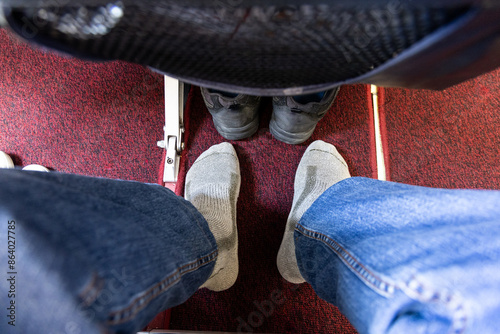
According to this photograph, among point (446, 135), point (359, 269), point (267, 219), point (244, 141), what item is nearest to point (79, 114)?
point (244, 141)

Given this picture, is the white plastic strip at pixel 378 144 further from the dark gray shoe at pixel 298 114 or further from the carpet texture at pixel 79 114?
the carpet texture at pixel 79 114

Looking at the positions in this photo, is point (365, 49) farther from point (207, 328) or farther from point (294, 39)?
point (207, 328)

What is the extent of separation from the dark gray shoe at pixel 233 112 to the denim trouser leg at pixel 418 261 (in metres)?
0.39

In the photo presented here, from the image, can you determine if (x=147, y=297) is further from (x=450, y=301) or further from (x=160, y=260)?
(x=450, y=301)

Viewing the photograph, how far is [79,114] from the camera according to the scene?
919 millimetres

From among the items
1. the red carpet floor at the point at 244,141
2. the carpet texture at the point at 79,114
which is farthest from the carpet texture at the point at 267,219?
the carpet texture at the point at 79,114

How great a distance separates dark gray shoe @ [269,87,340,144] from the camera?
0.66 m

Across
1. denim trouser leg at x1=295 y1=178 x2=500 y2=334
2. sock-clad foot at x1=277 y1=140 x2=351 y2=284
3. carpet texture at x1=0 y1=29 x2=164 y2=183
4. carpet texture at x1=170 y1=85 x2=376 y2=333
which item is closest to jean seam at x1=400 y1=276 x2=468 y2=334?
denim trouser leg at x1=295 y1=178 x2=500 y2=334

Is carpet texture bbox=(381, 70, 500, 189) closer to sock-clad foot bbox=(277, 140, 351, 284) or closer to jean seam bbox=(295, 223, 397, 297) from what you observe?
sock-clad foot bbox=(277, 140, 351, 284)

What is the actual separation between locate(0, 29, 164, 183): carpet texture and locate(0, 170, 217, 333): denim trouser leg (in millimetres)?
553

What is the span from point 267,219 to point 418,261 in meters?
0.57

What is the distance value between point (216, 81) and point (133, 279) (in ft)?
0.93

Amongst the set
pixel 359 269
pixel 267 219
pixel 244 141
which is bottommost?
pixel 267 219

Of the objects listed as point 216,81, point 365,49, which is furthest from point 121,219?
point 365,49
